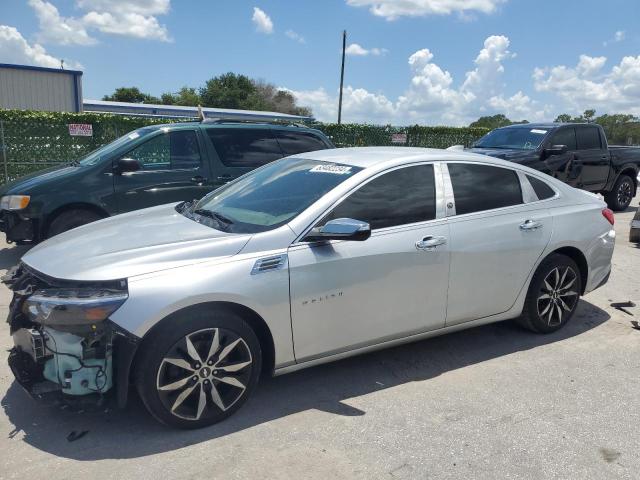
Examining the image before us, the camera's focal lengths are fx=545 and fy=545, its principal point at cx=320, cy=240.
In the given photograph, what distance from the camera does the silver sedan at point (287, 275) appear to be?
294cm

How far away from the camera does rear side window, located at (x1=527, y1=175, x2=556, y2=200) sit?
4.59 m

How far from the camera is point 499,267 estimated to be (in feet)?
13.7

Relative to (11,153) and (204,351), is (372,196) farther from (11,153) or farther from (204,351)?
(11,153)

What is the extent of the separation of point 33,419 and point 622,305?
17.7ft

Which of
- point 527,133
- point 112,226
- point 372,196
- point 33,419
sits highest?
point 527,133

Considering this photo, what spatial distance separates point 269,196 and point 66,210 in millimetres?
3920

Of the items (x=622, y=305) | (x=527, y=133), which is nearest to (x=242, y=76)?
(x=527, y=133)

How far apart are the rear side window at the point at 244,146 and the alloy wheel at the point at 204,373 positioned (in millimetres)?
4673

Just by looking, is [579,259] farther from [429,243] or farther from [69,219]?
[69,219]

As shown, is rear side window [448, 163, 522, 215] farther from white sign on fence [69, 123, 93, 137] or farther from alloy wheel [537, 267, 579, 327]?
white sign on fence [69, 123, 93, 137]

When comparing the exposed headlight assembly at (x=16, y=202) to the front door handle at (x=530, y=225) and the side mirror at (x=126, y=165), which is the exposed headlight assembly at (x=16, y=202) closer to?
the side mirror at (x=126, y=165)

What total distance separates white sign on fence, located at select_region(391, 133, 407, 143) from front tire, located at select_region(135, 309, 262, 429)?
1551cm

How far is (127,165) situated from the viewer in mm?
6852

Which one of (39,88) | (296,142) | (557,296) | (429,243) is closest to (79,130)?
(296,142)
